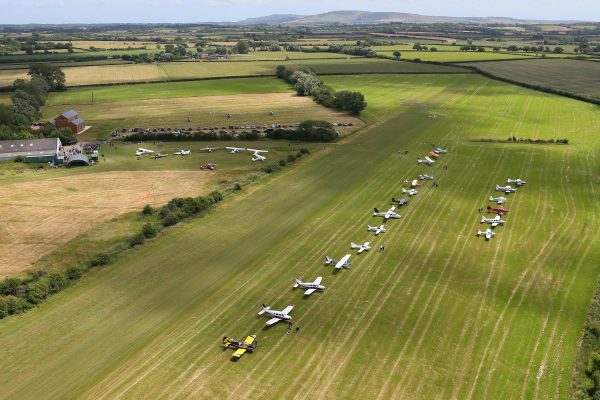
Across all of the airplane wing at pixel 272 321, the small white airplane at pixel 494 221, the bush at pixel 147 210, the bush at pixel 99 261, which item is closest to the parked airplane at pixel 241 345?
the airplane wing at pixel 272 321

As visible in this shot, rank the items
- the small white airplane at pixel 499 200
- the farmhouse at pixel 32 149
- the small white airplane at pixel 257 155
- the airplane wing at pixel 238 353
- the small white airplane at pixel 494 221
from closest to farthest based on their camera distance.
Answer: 1. the airplane wing at pixel 238 353
2. the small white airplane at pixel 494 221
3. the small white airplane at pixel 499 200
4. the small white airplane at pixel 257 155
5. the farmhouse at pixel 32 149

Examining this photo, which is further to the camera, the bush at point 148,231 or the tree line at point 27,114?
the tree line at point 27,114

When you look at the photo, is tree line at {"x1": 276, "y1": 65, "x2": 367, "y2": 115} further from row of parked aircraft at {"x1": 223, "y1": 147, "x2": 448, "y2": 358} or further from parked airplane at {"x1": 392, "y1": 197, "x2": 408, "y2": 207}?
Result: row of parked aircraft at {"x1": 223, "y1": 147, "x2": 448, "y2": 358}

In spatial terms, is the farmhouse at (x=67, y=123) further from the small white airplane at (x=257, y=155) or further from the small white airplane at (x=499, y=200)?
the small white airplane at (x=499, y=200)

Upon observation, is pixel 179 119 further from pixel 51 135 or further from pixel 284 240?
pixel 284 240

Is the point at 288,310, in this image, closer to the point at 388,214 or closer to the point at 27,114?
the point at 388,214

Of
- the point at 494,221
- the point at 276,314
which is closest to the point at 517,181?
the point at 494,221

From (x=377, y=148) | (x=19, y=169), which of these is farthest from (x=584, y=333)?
(x=19, y=169)
